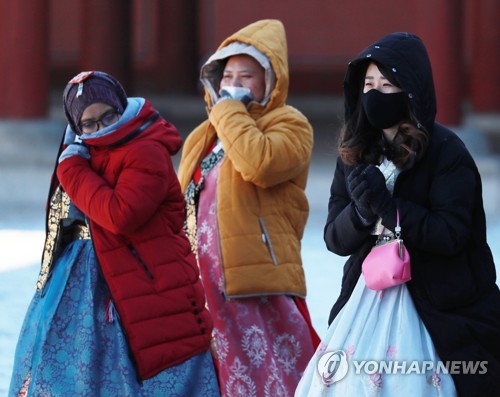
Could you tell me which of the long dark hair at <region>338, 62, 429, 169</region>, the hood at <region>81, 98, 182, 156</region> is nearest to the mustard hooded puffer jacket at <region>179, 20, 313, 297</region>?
the hood at <region>81, 98, 182, 156</region>

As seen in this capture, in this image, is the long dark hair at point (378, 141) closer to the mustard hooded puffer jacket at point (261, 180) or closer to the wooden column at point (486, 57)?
the mustard hooded puffer jacket at point (261, 180)

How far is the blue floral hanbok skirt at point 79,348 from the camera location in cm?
316

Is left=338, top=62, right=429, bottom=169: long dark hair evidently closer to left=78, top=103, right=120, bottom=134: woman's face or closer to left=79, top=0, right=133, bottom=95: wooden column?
left=78, top=103, right=120, bottom=134: woman's face

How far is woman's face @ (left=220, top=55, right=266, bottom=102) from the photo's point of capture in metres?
3.96

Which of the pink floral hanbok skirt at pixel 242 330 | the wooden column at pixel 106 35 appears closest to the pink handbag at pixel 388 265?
the pink floral hanbok skirt at pixel 242 330

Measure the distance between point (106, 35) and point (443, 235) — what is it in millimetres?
9206

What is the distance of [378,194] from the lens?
271 centimetres

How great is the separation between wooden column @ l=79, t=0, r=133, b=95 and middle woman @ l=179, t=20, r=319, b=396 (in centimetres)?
770

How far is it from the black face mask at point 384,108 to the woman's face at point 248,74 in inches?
47.0

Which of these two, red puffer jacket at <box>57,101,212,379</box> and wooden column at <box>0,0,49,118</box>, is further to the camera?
wooden column at <box>0,0,49,118</box>

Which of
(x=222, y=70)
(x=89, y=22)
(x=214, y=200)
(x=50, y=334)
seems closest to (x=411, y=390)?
(x=50, y=334)

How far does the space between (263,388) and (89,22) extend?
8272mm

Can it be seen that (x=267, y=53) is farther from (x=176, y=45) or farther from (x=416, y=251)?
(x=176, y=45)

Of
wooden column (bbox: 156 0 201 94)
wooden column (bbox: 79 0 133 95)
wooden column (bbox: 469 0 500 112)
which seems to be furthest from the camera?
wooden column (bbox: 156 0 201 94)
